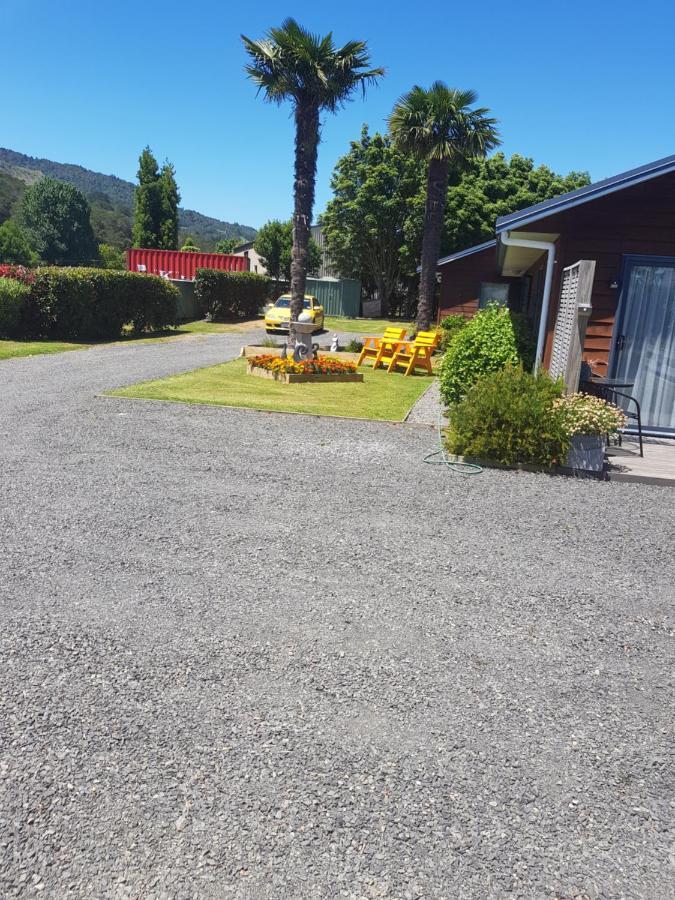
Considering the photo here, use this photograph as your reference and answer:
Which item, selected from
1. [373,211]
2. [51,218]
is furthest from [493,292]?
[51,218]

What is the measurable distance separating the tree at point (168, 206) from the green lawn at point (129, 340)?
96.7 feet

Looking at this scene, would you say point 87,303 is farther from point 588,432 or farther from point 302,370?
point 588,432

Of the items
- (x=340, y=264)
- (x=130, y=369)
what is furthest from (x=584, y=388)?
(x=340, y=264)

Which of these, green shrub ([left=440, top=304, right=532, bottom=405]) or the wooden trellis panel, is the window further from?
the wooden trellis panel

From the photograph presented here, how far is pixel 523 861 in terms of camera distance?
A: 2254 millimetres

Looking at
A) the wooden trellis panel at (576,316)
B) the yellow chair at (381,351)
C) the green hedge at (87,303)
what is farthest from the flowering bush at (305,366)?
the green hedge at (87,303)

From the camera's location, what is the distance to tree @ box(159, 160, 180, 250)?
53.3 m

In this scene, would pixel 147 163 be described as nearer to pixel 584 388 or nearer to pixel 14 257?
pixel 14 257

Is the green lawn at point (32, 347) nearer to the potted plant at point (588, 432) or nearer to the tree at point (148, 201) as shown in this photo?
the potted plant at point (588, 432)

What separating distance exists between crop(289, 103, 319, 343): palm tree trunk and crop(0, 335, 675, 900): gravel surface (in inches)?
521

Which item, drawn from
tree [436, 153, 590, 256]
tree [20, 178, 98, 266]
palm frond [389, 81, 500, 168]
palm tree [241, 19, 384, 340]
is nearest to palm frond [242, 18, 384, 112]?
palm tree [241, 19, 384, 340]

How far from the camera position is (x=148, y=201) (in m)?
52.9

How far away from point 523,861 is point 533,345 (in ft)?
41.8

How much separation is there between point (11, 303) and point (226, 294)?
12.9 meters
